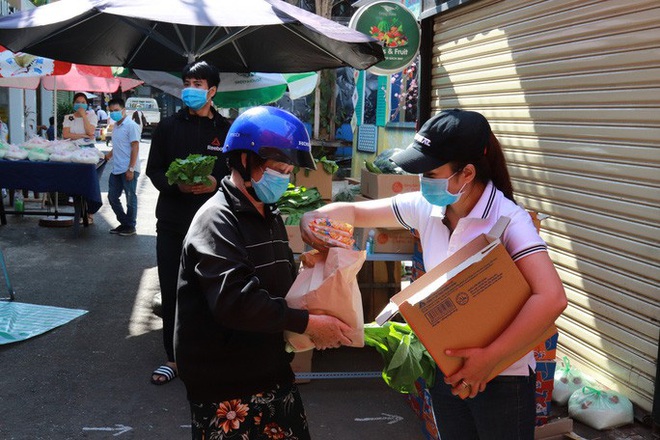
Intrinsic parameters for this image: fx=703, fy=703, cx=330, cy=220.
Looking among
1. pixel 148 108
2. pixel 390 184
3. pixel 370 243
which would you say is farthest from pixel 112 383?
pixel 148 108

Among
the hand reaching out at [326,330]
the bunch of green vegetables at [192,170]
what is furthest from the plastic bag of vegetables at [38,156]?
the hand reaching out at [326,330]

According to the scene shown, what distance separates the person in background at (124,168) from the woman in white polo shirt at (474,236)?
339 inches

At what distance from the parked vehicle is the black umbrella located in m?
29.5

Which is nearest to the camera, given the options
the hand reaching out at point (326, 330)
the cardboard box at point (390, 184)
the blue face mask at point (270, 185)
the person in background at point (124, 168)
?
the hand reaching out at point (326, 330)

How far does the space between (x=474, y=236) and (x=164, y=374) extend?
11.6 feet

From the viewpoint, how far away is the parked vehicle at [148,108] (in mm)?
36094

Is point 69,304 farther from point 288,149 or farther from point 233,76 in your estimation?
point 288,149

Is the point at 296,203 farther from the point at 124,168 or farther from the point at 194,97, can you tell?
the point at 124,168

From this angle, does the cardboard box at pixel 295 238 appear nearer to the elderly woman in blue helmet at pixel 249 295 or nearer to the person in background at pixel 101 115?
the elderly woman in blue helmet at pixel 249 295

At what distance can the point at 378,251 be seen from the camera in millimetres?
5492

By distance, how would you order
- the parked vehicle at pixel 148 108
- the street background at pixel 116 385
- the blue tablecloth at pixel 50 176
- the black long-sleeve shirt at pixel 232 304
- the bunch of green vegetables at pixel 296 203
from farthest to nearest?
1. the parked vehicle at pixel 148 108
2. the blue tablecloth at pixel 50 176
3. the bunch of green vegetables at pixel 296 203
4. the street background at pixel 116 385
5. the black long-sleeve shirt at pixel 232 304

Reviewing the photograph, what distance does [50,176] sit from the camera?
10297 mm

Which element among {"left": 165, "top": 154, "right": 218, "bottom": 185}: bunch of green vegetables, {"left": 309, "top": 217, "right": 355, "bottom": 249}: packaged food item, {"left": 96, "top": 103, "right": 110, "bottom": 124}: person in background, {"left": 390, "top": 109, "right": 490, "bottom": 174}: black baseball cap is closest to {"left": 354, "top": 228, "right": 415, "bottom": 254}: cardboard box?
{"left": 165, "top": 154, "right": 218, "bottom": 185}: bunch of green vegetables

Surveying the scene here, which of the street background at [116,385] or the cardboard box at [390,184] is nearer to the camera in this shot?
the street background at [116,385]
